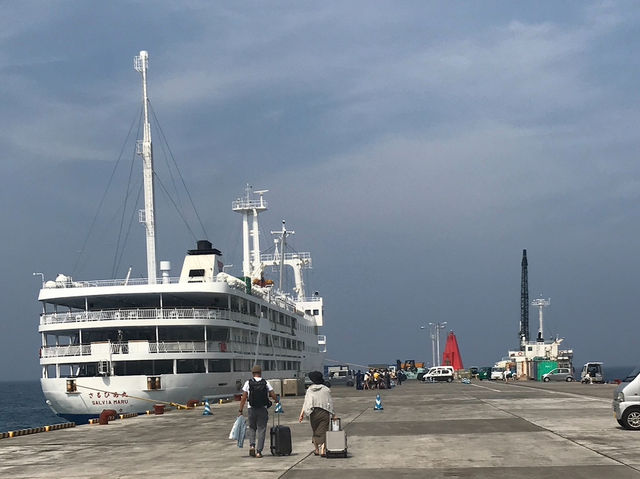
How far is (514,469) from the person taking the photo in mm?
14641

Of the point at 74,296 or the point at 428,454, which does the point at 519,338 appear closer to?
the point at 74,296

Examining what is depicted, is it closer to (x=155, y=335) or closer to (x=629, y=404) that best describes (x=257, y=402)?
(x=629, y=404)

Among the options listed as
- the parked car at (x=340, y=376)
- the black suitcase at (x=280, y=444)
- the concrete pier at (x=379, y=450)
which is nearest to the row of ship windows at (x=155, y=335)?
the concrete pier at (x=379, y=450)

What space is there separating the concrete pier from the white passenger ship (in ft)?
50.3

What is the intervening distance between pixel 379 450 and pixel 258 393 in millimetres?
3068

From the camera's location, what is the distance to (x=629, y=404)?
829 inches

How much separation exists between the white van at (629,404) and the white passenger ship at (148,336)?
29.5 m

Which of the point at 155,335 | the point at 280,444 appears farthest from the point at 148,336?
the point at 280,444

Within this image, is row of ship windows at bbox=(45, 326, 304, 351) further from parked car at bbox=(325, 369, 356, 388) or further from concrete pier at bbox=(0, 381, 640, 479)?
parked car at bbox=(325, 369, 356, 388)

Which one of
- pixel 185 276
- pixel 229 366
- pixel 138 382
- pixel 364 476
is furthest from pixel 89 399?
pixel 364 476

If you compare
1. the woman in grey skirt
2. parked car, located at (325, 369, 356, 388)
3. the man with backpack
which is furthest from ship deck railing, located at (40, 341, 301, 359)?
parked car, located at (325, 369, 356, 388)

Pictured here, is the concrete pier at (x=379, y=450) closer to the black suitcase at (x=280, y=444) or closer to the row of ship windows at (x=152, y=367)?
the black suitcase at (x=280, y=444)

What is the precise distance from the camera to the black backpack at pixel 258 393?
17.5 m

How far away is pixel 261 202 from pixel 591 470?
67.0 meters
